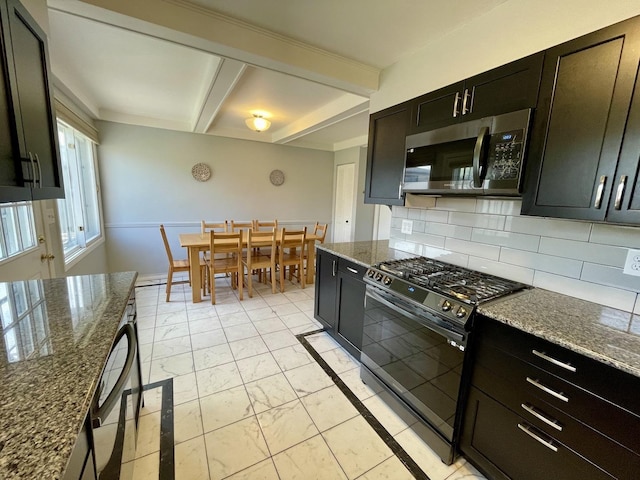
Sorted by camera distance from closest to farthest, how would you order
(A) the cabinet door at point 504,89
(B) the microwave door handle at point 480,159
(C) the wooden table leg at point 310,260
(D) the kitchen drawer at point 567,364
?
(D) the kitchen drawer at point 567,364 → (A) the cabinet door at point 504,89 → (B) the microwave door handle at point 480,159 → (C) the wooden table leg at point 310,260

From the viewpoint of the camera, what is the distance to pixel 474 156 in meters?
1.46

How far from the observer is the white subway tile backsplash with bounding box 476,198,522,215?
166 centimetres

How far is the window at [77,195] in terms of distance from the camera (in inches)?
115

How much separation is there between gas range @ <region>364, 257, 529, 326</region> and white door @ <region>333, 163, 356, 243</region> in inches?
136

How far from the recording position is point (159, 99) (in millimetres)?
3232

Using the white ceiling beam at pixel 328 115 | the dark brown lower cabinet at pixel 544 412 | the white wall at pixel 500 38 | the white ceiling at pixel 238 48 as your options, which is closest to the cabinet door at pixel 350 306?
the dark brown lower cabinet at pixel 544 412

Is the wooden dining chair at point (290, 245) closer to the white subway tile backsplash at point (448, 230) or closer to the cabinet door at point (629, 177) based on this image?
the white subway tile backsplash at point (448, 230)

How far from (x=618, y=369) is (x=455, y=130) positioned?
130 cm

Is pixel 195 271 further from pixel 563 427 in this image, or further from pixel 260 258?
pixel 563 427

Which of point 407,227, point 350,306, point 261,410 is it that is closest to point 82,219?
point 261,410

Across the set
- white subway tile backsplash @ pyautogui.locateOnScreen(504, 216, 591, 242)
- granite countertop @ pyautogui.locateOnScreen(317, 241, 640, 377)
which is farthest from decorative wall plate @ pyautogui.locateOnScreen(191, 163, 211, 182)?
granite countertop @ pyautogui.locateOnScreen(317, 241, 640, 377)

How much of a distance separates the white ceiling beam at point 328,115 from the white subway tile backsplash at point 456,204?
4.32ft

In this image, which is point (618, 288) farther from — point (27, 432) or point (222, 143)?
point (222, 143)

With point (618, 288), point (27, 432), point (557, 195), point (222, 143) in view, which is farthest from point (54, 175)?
point (222, 143)
